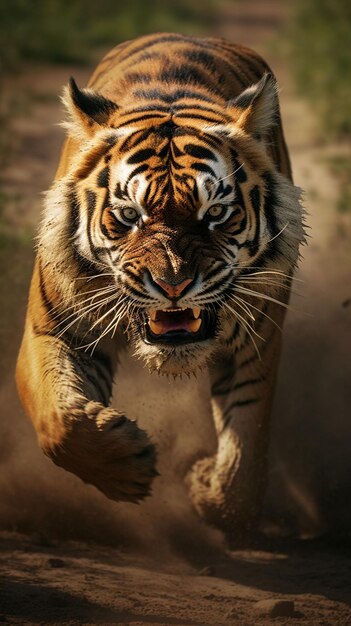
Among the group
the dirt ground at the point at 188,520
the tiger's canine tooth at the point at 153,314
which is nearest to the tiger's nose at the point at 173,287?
the tiger's canine tooth at the point at 153,314

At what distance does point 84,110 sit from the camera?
351 centimetres

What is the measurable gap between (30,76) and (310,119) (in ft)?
10.2

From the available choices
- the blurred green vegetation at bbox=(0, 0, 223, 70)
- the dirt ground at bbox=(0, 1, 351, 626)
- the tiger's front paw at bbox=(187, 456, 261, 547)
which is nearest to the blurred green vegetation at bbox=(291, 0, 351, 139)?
the blurred green vegetation at bbox=(0, 0, 223, 70)

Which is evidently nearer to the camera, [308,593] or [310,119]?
[308,593]

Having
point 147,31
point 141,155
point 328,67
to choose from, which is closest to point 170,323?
point 141,155

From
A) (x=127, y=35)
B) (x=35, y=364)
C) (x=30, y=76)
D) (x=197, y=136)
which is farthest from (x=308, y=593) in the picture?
(x=127, y=35)

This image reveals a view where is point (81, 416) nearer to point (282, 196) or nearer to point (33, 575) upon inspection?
point (33, 575)

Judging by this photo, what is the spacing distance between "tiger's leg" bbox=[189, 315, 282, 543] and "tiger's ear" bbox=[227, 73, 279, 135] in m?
0.83

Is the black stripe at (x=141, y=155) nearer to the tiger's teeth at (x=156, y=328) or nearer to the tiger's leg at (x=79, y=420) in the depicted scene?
the tiger's teeth at (x=156, y=328)

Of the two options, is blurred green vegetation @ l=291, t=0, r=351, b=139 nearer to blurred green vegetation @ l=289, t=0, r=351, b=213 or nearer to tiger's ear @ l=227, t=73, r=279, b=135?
blurred green vegetation @ l=289, t=0, r=351, b=213

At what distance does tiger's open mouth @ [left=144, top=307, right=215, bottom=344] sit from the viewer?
3.30 metres

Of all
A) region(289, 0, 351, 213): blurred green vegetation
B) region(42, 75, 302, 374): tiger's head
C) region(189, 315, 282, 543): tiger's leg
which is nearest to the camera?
region(42, 75, 302, 374): tiger's head

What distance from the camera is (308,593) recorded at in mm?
3682

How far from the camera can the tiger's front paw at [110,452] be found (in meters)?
3.07
